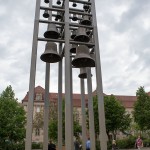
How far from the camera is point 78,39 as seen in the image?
1018cm

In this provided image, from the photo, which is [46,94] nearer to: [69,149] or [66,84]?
[66,84]

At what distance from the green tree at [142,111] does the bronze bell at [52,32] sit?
35427 mm

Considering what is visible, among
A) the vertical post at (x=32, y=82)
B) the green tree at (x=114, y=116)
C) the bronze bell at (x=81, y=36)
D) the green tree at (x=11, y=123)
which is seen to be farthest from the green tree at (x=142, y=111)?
the vertical post at (x=32, y=82)

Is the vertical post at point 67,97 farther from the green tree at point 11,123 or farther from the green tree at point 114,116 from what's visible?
the green tree at point 114,116

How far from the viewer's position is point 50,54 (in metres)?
9.45

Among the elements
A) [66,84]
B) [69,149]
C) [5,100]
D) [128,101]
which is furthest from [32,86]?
[128,101]

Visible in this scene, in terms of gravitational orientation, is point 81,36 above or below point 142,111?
below

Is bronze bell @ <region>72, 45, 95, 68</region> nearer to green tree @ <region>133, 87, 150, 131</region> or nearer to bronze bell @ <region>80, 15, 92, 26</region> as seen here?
bronze bell @ <region>80, 15, 92, 26</region>

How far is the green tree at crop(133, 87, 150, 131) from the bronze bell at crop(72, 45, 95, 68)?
3509cm

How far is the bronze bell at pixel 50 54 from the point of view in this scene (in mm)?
9320

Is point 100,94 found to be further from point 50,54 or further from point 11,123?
point 11,123

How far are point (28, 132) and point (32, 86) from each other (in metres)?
1.49

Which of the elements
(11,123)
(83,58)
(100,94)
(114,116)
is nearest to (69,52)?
(83,58)

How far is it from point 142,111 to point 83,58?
36.6 m
